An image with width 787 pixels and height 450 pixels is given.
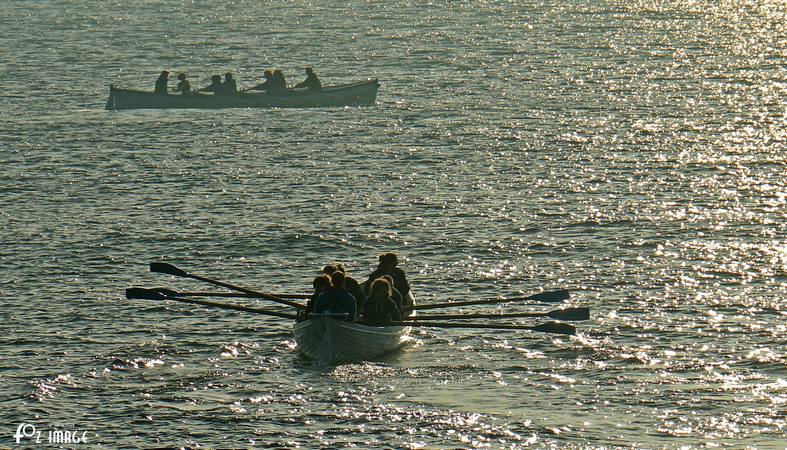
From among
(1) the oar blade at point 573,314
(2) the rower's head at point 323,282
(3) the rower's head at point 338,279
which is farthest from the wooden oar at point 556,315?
(2) the rower's head at point 323,282

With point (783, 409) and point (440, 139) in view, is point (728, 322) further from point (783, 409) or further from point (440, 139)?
point (440, 139)

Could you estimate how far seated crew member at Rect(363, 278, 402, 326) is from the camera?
106 ft

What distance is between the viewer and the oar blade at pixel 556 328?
1271 inches

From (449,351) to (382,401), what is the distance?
3.92m

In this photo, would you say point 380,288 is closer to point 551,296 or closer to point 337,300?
point 337,300

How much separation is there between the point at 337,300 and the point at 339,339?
2.76 feet

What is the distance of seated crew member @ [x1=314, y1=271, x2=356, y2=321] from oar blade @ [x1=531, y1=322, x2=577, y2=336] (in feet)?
13.8

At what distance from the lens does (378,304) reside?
3228cm

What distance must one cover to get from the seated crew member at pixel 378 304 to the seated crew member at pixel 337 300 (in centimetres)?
76

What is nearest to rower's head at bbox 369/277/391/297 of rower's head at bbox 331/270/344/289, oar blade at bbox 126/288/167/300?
rower's head at bbox 331/270/344/289

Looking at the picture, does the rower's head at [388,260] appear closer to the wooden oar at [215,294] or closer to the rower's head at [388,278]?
the rower's head at [388,278]

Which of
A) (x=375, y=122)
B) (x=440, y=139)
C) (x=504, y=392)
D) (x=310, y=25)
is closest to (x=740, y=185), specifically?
(x=440, y=139)

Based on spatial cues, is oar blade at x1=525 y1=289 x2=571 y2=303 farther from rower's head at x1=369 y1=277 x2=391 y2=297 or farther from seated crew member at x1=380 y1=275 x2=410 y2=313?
rower's head at x1=369 y1=277 x2=391 y2=297

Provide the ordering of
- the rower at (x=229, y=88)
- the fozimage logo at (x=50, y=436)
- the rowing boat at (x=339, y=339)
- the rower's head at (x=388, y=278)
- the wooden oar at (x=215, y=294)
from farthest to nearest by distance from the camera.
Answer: the rower at (x=229, y=88) < the wooden oar at (x=215, y=294) < the rower's head at (x=388, y=278) < the rowing boat at (x=339, y=339) < the fozimage logo at (x=50, y=436)
